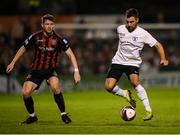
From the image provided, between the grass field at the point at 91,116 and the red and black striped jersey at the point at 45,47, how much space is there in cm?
123

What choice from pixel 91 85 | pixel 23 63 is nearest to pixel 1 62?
pixel 23 63

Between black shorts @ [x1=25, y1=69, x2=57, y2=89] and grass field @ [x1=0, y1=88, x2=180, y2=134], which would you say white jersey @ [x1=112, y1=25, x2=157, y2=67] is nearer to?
grass field @ [x1=0, y1=88, x2=180, y2=134]

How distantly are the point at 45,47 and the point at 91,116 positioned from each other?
264cm

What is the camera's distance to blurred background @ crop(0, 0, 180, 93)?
85.5 feet

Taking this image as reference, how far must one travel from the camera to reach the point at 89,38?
28.0 m

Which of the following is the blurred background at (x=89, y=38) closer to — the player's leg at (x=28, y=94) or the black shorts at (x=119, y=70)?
the black shorts at (x=119, y=70)

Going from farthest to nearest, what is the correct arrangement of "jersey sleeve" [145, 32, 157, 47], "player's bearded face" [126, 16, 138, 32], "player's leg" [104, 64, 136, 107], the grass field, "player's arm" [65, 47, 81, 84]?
"player's leg" [104, 64, 136, 107] → "jersey sleeve" [145, 32, 157, 47] → "player's bearded face" [126, 16, 138, 32] → "player's arm" [65, 47, 81, 84] → the grass field

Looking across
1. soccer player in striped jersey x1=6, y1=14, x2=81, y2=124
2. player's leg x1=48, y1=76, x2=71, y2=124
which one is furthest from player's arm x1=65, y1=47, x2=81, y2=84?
player's leg x1=48, y1=76, x2=71, y2=124

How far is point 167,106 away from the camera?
18516 millimetres

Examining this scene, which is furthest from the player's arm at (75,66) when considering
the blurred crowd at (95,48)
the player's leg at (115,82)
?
the blurred crowd at (95,48)

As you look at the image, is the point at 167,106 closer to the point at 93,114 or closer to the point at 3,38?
the point at 93,114

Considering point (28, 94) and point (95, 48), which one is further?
point (95, 48)

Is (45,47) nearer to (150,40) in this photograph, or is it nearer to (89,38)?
(150,40)

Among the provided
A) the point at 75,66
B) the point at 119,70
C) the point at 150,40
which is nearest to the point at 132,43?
the point at 150,40
